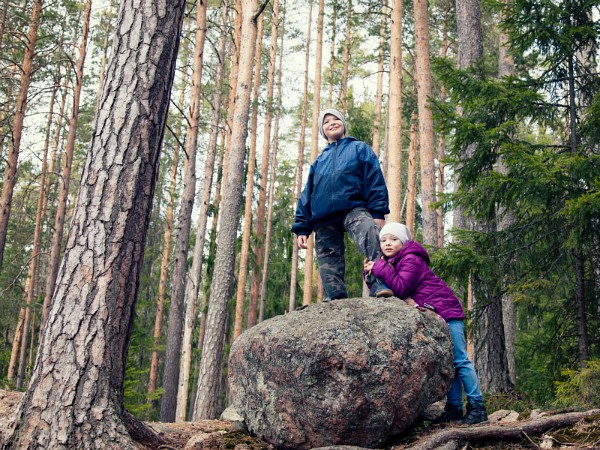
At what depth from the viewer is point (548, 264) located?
6926mm

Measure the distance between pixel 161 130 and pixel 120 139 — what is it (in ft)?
1.16

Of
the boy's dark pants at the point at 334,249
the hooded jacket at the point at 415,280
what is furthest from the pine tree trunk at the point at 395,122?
the hooded jacket at the point at 415,280

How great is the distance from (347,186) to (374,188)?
0.26m

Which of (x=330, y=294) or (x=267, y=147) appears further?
(x=267, y=147)

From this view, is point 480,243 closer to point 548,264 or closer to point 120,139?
point 548,264

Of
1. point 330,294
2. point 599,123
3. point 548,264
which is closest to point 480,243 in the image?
point 548,264

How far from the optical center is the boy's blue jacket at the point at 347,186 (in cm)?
480

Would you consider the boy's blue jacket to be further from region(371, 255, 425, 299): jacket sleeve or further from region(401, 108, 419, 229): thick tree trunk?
region(401, 108, 419, 229): thick tree trunk

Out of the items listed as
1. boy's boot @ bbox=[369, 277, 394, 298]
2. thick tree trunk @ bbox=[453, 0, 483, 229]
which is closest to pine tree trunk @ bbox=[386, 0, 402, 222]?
thick tree trunk @ bbox=[453, 0, 483, 229]

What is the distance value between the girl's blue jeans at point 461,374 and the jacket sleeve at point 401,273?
501 millimetres

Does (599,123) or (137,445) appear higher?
(599,123)

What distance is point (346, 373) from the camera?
3.63 metres

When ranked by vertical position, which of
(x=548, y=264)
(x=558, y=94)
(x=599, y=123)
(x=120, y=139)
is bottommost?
(x=548, y=264)

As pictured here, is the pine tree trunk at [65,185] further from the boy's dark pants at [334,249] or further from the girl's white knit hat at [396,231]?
the girl's white knit hat at [396,231]
